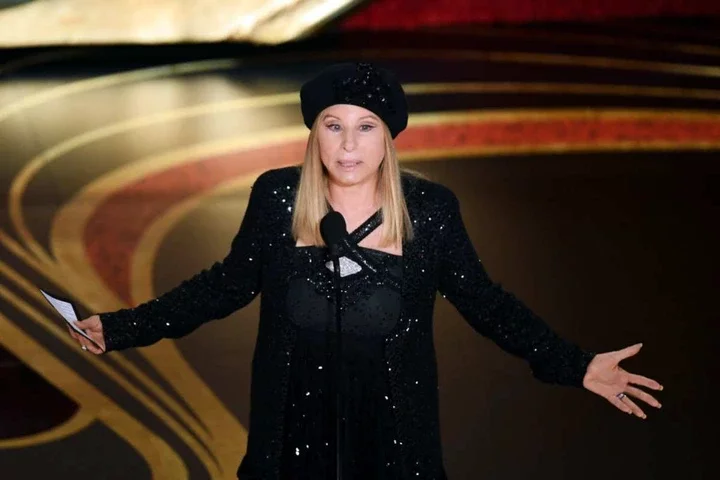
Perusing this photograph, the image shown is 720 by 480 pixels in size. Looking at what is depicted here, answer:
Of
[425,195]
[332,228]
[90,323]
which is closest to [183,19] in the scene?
[90,323]

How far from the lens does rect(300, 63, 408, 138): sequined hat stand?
174 centimetres

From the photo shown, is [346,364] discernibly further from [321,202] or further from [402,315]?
[321,202]

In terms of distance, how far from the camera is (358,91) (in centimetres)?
174

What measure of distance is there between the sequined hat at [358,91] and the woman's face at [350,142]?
11 mm

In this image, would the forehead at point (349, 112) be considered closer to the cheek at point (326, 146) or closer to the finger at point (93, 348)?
the cheek at point (326, 146)

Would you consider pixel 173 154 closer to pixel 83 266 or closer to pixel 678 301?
pixel 83 266

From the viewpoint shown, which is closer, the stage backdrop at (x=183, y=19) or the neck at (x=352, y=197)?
the neck at (x=352, y=197)

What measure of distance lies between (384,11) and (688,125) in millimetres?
2257

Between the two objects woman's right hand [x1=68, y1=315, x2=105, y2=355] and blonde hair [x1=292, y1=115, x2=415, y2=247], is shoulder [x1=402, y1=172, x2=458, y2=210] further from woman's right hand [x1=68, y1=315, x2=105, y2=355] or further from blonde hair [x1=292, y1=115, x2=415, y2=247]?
woman's right hand [x1=68, y1=315, x2=105, y2=355]

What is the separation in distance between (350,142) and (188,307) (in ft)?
1.29

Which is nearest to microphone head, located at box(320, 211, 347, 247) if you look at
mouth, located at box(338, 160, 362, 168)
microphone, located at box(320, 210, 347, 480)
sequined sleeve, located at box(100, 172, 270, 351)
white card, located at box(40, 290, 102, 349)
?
microphone, located at box(320, 210, 347, 480)

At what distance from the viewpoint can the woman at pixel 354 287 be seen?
5.74 ft

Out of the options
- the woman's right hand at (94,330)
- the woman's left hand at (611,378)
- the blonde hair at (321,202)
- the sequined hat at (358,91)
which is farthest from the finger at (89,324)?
the woman's left hand at (611,378)

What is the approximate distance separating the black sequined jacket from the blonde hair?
0.02 m
